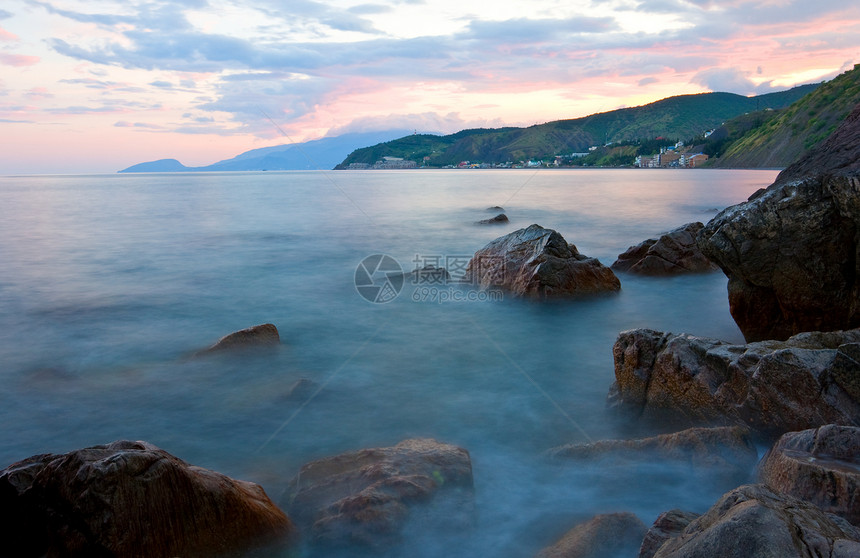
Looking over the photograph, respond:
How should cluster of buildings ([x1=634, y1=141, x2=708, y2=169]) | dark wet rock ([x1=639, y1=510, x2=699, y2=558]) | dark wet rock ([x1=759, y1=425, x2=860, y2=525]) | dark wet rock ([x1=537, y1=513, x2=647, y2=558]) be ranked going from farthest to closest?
cluster of buildings ([x1=634, y1=141, x2=708, y2=169]) → dark wet rock ([x1=537, y1=513, x2=647, y2=558]) → dark wet rock ([x1=759, y1=425, x2=860, y2=525]) → dark wet rock ([x1=639, y1=510, x2=699, y2=558])

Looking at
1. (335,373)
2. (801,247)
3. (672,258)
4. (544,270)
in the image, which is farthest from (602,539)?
(672,258)

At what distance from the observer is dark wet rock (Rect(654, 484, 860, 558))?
252 cm

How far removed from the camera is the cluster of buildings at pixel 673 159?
405 ft

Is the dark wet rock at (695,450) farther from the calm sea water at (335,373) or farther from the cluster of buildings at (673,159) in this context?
the cluster of buildings at (673,159)

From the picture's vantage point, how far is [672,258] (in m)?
13.7

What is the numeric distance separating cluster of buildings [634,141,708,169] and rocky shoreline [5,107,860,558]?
128975 mm

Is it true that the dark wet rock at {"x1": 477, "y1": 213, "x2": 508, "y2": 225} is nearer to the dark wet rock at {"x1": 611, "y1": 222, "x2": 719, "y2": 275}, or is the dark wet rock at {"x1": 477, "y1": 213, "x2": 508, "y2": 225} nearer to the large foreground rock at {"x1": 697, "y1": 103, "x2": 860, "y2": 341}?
the dark wet rock at {"x1": 611, "y1": 222, "x2": 719, "y2": 275}

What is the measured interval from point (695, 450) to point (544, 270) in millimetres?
6628

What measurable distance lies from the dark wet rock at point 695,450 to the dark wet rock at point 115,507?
3.44 meters

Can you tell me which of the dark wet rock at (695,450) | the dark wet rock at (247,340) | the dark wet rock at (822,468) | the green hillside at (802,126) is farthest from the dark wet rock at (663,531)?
the green hillside at (802,126)

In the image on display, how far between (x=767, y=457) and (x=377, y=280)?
1129cm

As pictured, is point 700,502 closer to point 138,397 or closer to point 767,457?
point 767,457

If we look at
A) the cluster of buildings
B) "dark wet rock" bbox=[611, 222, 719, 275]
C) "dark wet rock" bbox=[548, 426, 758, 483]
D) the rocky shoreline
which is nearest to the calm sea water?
"dark wet rock" bbox=[548, 426, 758, 483]

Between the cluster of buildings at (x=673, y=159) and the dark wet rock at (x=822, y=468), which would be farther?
the cluster of buildings at (x=673, y=159)
